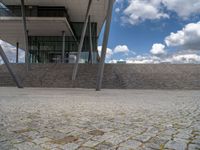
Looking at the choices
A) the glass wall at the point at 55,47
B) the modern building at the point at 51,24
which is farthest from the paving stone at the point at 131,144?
the glass wall at the point at 55,47

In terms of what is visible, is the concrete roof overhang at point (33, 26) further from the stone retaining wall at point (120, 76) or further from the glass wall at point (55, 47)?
the stone retaining wall at point (120, 76)

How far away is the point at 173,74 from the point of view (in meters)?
22.5

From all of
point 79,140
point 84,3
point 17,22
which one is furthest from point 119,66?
point 79,140

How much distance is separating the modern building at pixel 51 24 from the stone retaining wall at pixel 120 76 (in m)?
1.62

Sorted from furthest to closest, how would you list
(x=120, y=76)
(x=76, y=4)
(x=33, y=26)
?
(x=33, y=26), (x=76, y=4), (x=120, y=76)

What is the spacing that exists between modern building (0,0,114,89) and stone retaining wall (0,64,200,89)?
162 cm

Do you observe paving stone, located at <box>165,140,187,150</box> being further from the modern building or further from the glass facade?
the glass facade

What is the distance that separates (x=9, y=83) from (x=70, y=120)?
17.9m

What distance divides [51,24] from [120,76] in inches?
520

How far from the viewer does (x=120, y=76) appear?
21938 millimetres

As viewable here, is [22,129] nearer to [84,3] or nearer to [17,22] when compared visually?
[84,3]

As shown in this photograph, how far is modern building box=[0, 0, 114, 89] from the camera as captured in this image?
85.7 ft

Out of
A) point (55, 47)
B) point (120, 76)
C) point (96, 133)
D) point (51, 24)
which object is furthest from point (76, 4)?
point (96, 133)

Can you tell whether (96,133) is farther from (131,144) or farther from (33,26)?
(33,26)
